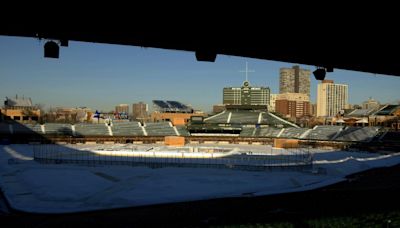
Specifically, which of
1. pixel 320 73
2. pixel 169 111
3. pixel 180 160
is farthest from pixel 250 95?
pixel 320 73

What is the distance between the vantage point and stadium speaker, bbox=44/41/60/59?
11734 mm

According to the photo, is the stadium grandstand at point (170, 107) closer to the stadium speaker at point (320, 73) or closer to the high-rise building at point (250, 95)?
the high-rise building at point (250, 95)

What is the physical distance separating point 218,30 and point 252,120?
89.0 m

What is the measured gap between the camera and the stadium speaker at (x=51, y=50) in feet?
38.5

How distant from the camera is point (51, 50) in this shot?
11781 mm

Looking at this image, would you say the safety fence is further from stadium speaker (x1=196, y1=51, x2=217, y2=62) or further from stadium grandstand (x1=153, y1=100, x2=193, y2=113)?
stadium grandstand (x1=153, y1=100, x2=193, y2=113)

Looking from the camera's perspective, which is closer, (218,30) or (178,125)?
(218,30)

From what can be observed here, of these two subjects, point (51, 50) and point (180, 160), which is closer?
point (51, 50)

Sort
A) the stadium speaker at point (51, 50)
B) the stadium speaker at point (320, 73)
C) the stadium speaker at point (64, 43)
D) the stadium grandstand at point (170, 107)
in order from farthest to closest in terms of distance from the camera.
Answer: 1. the stadium grandstand at point (170, 107)
2. the stadium speaker at point (320, 73)
3. the stadium speaker at point (64, 43)
4. the stadium speaker at point (51, 50)

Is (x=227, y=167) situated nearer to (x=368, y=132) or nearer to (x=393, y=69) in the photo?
(x=393, y=69)

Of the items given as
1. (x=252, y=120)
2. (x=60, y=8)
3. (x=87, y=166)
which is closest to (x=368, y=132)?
(x=252, y=120)

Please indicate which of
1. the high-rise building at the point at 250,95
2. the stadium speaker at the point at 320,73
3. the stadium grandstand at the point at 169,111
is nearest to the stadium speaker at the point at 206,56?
the stadium speaker at the point at 320,73

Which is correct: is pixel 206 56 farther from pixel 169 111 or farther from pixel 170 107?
pixel 170 107

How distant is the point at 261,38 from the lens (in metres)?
12.7
